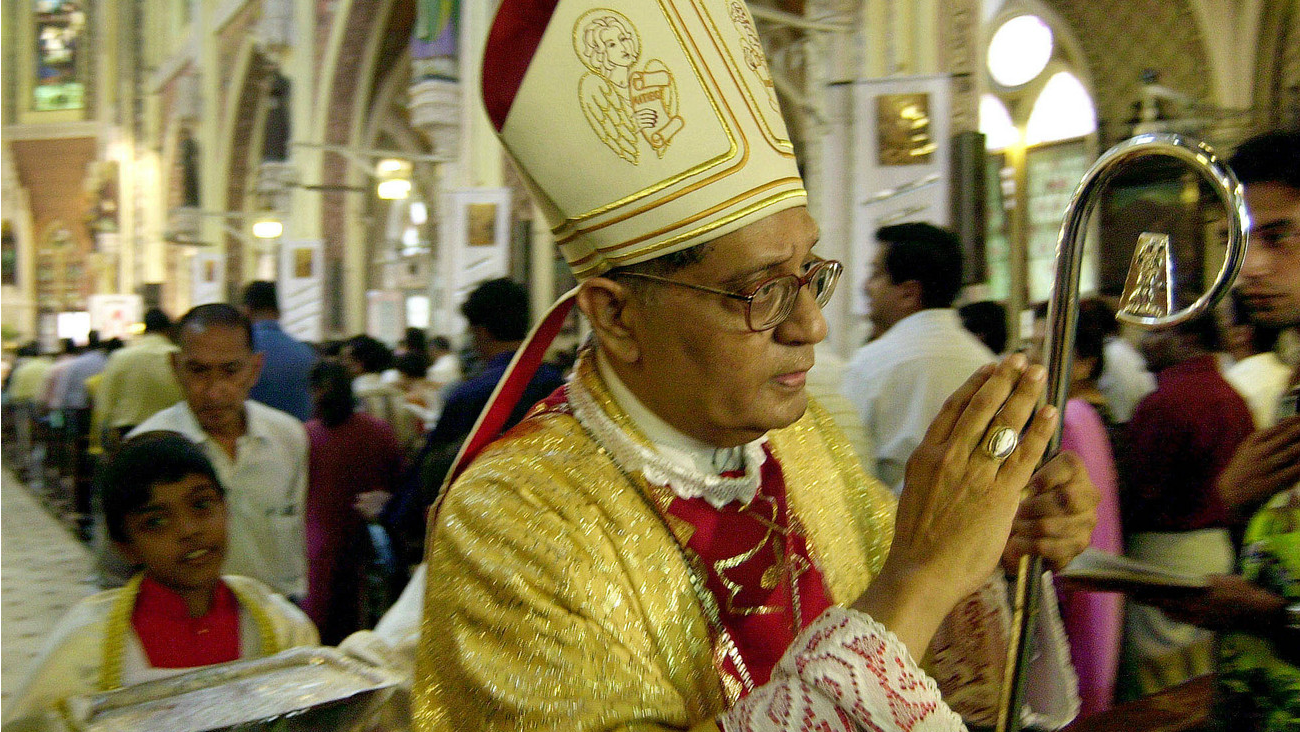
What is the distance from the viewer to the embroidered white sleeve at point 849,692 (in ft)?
3.60

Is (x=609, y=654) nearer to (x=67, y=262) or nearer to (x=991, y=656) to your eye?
(x=991, y=656)

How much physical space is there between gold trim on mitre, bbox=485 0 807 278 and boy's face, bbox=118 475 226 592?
4.22 ft

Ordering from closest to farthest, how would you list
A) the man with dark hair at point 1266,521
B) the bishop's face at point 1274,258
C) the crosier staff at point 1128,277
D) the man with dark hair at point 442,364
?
the crosier staff at point 1128,277 < the man with dark hair at point 1266,521 < the bishop's face at point 1274,258 < the man with dark hair at point 442,364

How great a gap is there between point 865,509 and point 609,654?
0.62 m

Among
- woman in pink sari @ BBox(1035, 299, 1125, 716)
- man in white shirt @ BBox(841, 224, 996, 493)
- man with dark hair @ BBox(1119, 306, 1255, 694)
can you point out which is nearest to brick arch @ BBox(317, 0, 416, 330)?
man in white shirt @ BBox(841, 224, 996, 493)

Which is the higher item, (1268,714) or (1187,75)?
(1187,75)

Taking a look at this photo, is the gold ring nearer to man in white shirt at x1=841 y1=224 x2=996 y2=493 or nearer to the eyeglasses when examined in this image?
the eyeglasses

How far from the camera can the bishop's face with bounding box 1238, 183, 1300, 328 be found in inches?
75.6

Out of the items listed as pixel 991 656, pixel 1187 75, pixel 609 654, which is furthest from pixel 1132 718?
pixel 1187 75

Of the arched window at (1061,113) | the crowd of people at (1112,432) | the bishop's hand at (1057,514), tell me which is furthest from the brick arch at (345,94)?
the bishop's hand at (1057,514)

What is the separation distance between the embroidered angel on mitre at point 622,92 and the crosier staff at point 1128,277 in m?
0.50

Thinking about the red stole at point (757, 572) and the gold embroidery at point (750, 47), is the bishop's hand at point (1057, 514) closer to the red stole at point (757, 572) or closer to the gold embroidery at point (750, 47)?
the red stole at point (757, 572)

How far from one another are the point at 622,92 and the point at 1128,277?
642 mm

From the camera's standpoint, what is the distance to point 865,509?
1699mm
